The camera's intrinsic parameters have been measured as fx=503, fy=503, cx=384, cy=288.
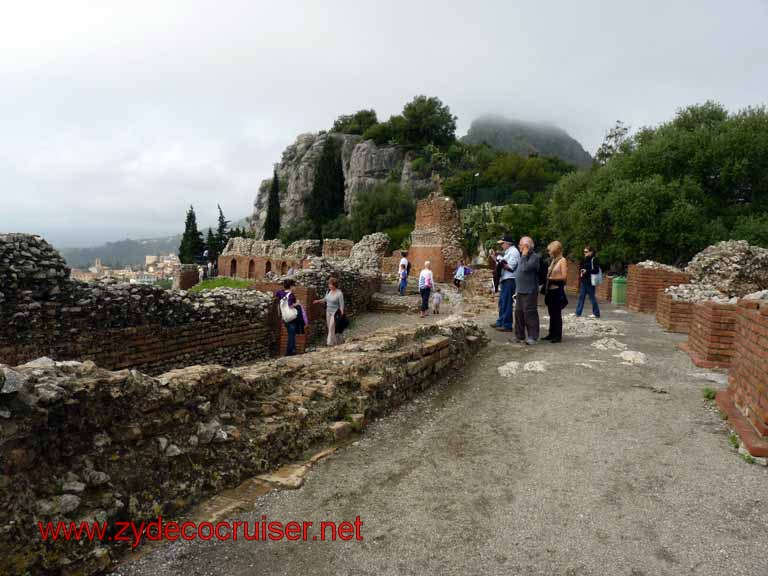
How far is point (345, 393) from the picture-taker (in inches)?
187

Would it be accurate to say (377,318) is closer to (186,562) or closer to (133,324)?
(133,324)

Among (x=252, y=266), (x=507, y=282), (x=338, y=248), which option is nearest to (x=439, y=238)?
(x=338, y=248)

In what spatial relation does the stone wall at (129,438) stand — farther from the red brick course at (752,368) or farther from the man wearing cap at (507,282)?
the man wearing cap at (507,282)

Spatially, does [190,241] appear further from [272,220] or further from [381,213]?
[381,213]

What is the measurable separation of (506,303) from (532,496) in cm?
598

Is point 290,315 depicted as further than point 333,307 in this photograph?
No

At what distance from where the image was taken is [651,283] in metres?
12.6

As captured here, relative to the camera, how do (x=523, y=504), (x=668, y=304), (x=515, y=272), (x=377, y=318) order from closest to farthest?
(x=523, y=504) → (x=515, y=272) → (x=668, y=304) → (x=377, y=318)

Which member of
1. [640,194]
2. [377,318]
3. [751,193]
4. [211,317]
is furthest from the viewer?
[751,193]

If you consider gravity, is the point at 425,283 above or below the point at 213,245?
below

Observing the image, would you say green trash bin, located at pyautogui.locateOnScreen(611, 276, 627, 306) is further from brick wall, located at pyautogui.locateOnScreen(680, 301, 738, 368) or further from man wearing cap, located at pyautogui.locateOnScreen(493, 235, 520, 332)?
brick wall, located at pyautogui.locateOnScreen(680, 301, 738, 368)

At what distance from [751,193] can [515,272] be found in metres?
20.6

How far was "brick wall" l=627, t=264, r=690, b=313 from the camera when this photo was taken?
40.4 ft

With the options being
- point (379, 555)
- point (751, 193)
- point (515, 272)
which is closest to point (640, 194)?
point (751, 193)
